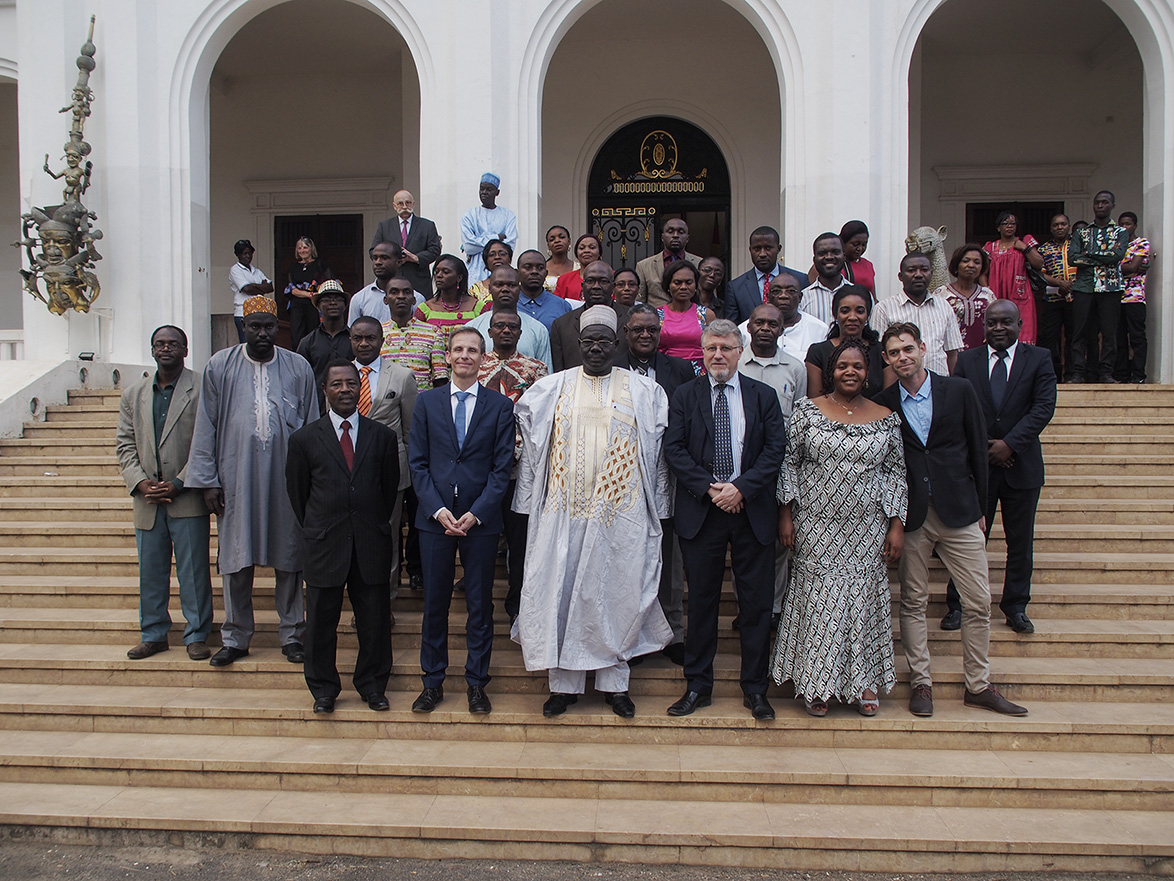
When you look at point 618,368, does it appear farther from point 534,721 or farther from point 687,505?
point 534,721

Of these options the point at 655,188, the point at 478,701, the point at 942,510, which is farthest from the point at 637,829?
the point at 655,188

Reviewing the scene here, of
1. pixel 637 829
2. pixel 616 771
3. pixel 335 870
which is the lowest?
pixel 335 870

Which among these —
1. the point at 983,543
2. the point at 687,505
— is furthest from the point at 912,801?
the point at 687,505

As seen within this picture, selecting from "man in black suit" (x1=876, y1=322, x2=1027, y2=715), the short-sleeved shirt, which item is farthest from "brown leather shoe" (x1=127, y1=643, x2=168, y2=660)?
the short-sleeved shirt

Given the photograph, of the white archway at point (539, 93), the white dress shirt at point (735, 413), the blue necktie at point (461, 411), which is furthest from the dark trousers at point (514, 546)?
the white archway at point (539, 93)

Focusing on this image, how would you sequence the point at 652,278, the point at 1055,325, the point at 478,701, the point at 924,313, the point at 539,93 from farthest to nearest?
the point at 1055,325 → the point at 539,93 → the point at 652,278 → the point at 924,313 → the point at 478,701

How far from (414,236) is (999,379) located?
204 inches

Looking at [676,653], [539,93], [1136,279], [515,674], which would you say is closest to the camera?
[515,674]

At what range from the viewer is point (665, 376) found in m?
5.14

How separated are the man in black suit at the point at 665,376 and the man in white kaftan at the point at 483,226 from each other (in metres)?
3.50

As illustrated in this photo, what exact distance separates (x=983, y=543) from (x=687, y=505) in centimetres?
149

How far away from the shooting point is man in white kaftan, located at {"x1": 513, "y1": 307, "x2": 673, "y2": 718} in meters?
4.54

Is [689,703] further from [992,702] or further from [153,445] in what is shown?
[153,445]

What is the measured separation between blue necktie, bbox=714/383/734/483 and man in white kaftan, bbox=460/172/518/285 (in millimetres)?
4146
